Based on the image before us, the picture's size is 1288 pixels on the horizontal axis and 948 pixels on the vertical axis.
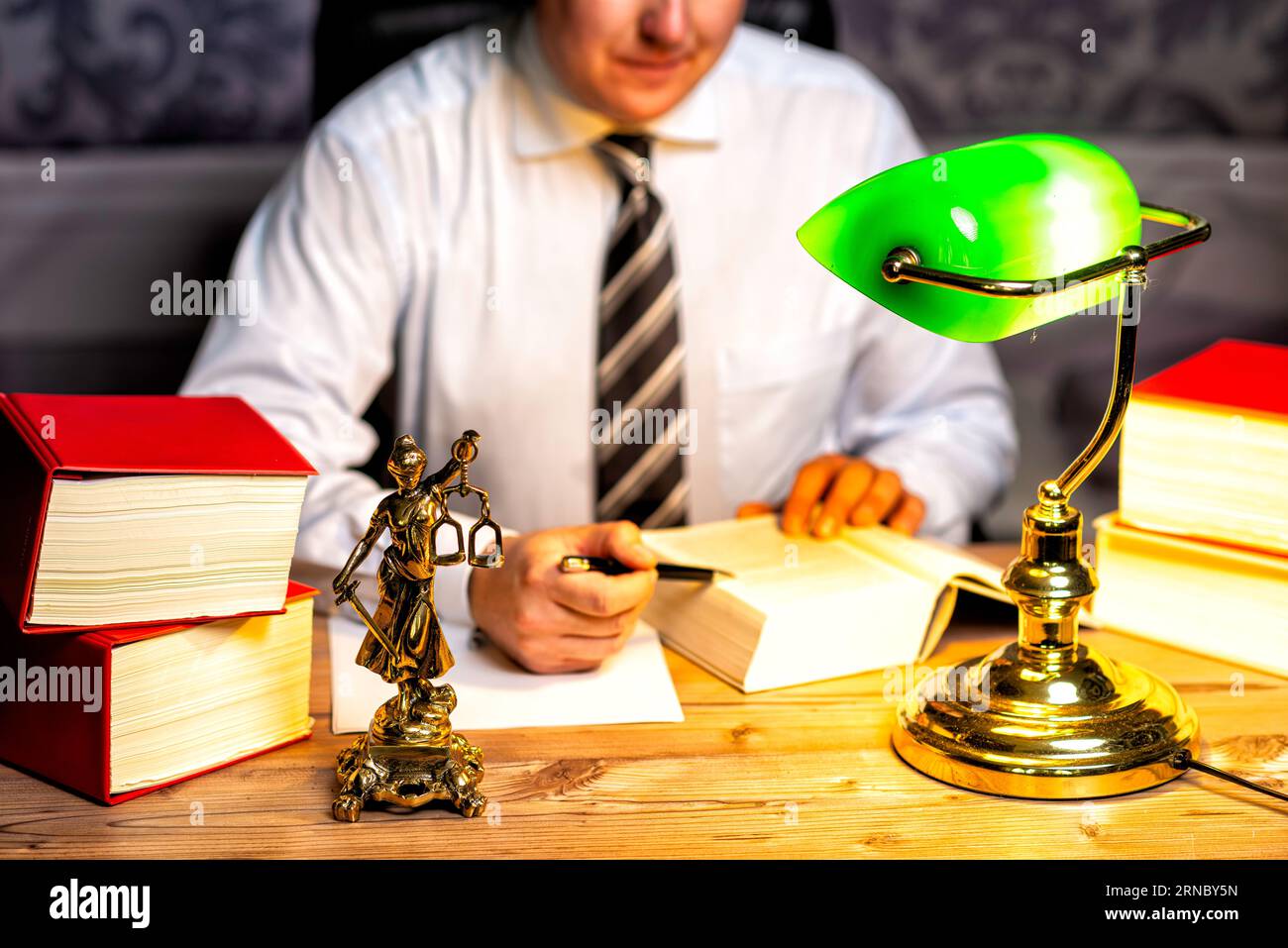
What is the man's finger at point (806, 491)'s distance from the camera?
1.31 meters

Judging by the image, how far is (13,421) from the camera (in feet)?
3.00

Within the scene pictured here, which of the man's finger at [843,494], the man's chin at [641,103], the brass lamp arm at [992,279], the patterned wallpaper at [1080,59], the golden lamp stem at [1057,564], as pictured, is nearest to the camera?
the brass lamp arm at [992,279]

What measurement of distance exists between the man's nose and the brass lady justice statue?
2.66 feet

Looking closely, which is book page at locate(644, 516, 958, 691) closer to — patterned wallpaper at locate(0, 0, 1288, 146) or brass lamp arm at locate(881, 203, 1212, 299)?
brass lamp arm at locate(881, 203, 1212, 299)

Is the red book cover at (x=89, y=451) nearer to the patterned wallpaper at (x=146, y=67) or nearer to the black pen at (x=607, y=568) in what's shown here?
the black pen at (x=607, y=568)

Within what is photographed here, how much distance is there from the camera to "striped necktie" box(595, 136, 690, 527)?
68.5 inches

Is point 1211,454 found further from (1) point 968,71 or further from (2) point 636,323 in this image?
(1) point 968,71

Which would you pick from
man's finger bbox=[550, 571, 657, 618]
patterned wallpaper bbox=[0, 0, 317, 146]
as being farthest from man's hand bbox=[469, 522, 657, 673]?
patterned wallpaper bbox=[0, 0, 317, 146]

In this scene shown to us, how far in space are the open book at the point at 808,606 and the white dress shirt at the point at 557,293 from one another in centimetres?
43

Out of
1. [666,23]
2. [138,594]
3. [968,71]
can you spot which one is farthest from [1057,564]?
[968,71]

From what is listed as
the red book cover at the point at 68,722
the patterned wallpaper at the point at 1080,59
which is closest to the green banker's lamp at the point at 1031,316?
the red book cover at the point at 68,722

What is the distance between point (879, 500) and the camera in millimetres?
1354
